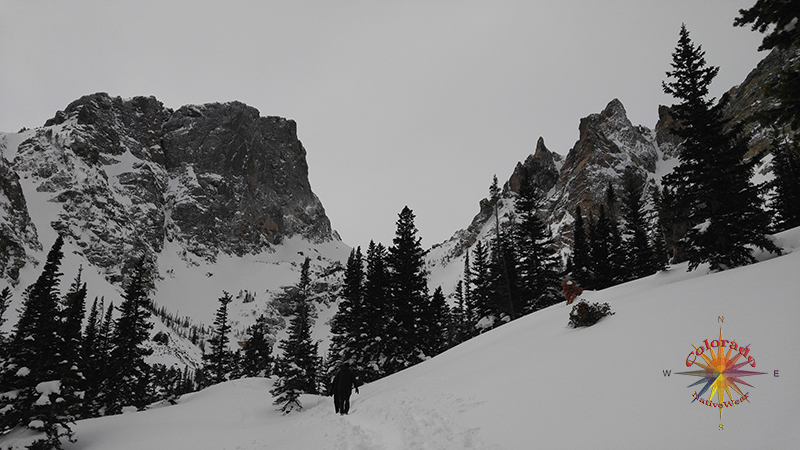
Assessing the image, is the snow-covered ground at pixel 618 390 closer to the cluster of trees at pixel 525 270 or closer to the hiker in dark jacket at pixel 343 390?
the hiker in dark jacket at pixel 343 390

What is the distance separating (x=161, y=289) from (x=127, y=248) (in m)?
26.7

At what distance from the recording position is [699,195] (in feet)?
48.5

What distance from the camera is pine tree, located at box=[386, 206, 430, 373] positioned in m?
28.9

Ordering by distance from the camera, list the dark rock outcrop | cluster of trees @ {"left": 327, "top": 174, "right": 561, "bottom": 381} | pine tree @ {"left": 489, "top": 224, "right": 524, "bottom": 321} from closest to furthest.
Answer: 1. cluster of trees @ {"left": 327, "top": 174, "right": 561, "bottom": 381}
2. pine tree @ {"left": 489, "top": 224, "right": 524, "bottom": 321}
3. the dark rock outcrop

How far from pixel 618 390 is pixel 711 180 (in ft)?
44.7

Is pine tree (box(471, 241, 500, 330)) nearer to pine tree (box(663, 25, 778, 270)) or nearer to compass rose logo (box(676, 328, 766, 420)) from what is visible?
pine tree (box(663, 25, 778, 270))

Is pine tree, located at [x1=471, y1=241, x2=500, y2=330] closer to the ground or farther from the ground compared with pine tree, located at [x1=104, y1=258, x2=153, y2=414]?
farther from the ground

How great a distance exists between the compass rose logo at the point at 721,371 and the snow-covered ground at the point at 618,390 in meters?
0.11

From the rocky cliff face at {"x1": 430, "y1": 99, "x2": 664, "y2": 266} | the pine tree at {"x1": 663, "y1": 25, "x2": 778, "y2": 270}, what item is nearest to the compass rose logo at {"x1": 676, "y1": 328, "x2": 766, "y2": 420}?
the pine tree at {"x1": 663, "y1": 25, "x2": 778, "y2": 270}

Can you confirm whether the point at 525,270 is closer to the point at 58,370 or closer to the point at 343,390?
the point at 343,390

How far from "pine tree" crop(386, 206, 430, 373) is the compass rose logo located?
81.7ft

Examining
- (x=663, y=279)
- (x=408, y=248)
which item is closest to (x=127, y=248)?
(x=408, y=248)

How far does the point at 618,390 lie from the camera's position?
18.2ft

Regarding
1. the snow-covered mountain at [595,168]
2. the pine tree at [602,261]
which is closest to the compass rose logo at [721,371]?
the pine tree at [602,261]
